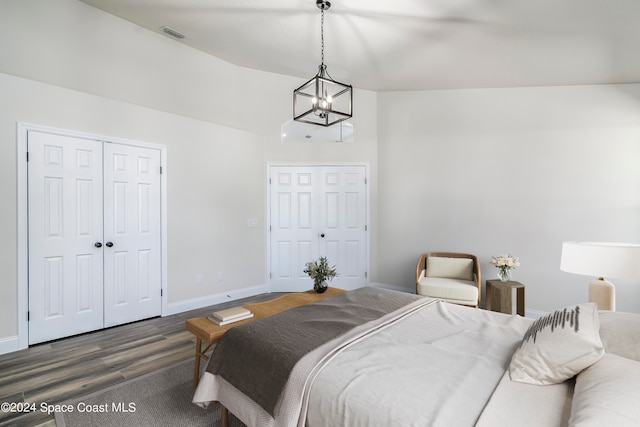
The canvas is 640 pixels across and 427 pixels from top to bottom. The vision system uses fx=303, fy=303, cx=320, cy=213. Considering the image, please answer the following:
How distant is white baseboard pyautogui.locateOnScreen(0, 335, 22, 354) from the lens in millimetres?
2723

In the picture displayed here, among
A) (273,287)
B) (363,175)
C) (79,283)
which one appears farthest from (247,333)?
(363,175)

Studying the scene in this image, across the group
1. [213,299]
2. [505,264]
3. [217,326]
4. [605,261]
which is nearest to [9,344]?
[213,299]

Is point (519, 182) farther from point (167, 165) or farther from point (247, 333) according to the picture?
point (167, 165)

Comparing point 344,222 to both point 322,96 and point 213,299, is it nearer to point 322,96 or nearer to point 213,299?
point 213,299

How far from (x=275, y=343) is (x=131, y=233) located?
290 cm

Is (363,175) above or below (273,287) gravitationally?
above

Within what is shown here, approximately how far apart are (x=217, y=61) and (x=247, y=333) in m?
3.94

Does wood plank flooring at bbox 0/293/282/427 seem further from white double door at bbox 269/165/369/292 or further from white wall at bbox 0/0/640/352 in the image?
white double door at bbox 269/165/369/292

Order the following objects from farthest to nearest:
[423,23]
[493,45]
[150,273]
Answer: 1. [150,273]
2. [493,45]
3. [423,23]

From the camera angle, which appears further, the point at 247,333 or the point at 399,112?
the point at 399,112

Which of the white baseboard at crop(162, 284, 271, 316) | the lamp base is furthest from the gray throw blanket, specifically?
the white baseboard at crop(162, 284, 271, 316)

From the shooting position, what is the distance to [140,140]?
3613 mm

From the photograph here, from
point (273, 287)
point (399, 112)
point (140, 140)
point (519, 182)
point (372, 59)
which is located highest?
point (372, 59)

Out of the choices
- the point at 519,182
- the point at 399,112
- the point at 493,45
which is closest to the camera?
the point at 493,45
